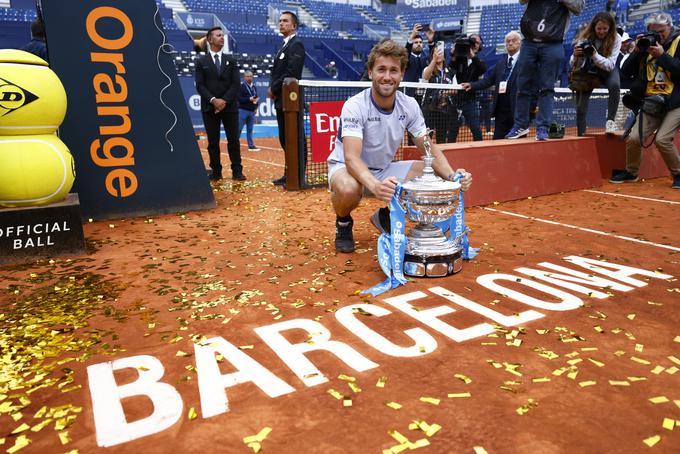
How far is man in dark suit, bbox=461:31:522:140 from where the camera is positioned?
7691 mm

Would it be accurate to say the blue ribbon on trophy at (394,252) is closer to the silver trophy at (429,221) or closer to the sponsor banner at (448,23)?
the silver trophy at (429,221)

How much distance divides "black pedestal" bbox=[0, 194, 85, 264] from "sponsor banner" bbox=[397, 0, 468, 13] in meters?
36.4

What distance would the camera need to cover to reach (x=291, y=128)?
22.4 feet

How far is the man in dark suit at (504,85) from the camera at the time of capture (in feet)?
25.2

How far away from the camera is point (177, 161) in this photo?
5590 mm

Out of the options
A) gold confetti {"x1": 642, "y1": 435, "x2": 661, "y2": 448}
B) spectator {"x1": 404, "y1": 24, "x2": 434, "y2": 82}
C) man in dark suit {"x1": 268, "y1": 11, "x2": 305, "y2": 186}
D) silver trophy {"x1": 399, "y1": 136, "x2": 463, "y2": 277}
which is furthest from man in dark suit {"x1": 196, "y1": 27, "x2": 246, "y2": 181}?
gold confetti {"x1": 642, "y1": 435, "x2": 661, "y2": 448}

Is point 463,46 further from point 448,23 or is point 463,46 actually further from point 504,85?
point 448,23

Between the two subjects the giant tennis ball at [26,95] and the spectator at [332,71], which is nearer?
the giant tennis ball at [26,95]

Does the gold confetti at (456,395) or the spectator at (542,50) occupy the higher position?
the spectator at (542,50)

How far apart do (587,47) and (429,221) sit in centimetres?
473

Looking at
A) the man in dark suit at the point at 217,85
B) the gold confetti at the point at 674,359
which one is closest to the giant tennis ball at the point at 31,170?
the man in dark suit at the point at 217,85

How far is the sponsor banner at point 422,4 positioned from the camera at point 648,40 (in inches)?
1260

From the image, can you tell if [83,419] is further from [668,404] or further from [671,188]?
[671,188]

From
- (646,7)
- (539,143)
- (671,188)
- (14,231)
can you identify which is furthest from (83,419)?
(646,7)
